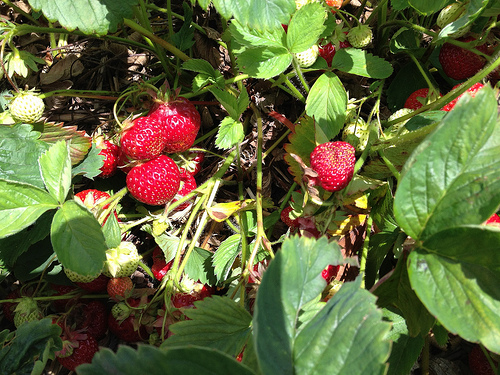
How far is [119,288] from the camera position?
1275 mm

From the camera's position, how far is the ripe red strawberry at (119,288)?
4.17 feet

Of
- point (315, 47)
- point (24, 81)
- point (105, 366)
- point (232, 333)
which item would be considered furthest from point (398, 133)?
point (24, 81)

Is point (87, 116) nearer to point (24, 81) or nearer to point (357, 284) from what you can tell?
point (24, 81)

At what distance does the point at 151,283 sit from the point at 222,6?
947 mm

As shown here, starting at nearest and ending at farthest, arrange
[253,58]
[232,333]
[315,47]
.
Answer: [232,333], [253,58], [315,47]

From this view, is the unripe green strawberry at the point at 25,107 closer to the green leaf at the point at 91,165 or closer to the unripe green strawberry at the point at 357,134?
the green leaf at the point at 91,165

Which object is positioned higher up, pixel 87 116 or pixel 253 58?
pixel 253 58

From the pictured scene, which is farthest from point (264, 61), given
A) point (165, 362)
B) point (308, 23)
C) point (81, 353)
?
point (81, 353)

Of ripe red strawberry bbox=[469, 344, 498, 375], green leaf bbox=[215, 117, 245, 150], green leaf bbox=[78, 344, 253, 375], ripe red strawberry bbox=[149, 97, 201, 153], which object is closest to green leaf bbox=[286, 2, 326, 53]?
green leaf bbox=[215, 117, 245, 150]

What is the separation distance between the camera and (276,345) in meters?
0.61

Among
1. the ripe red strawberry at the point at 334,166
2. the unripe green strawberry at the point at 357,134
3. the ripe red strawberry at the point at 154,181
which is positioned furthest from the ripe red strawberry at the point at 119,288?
the unripe green strawberry at the point at 357,134

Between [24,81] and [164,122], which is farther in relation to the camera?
[24,81]

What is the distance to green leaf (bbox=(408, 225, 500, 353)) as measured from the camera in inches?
27.1

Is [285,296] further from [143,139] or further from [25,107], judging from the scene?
[25,107]
